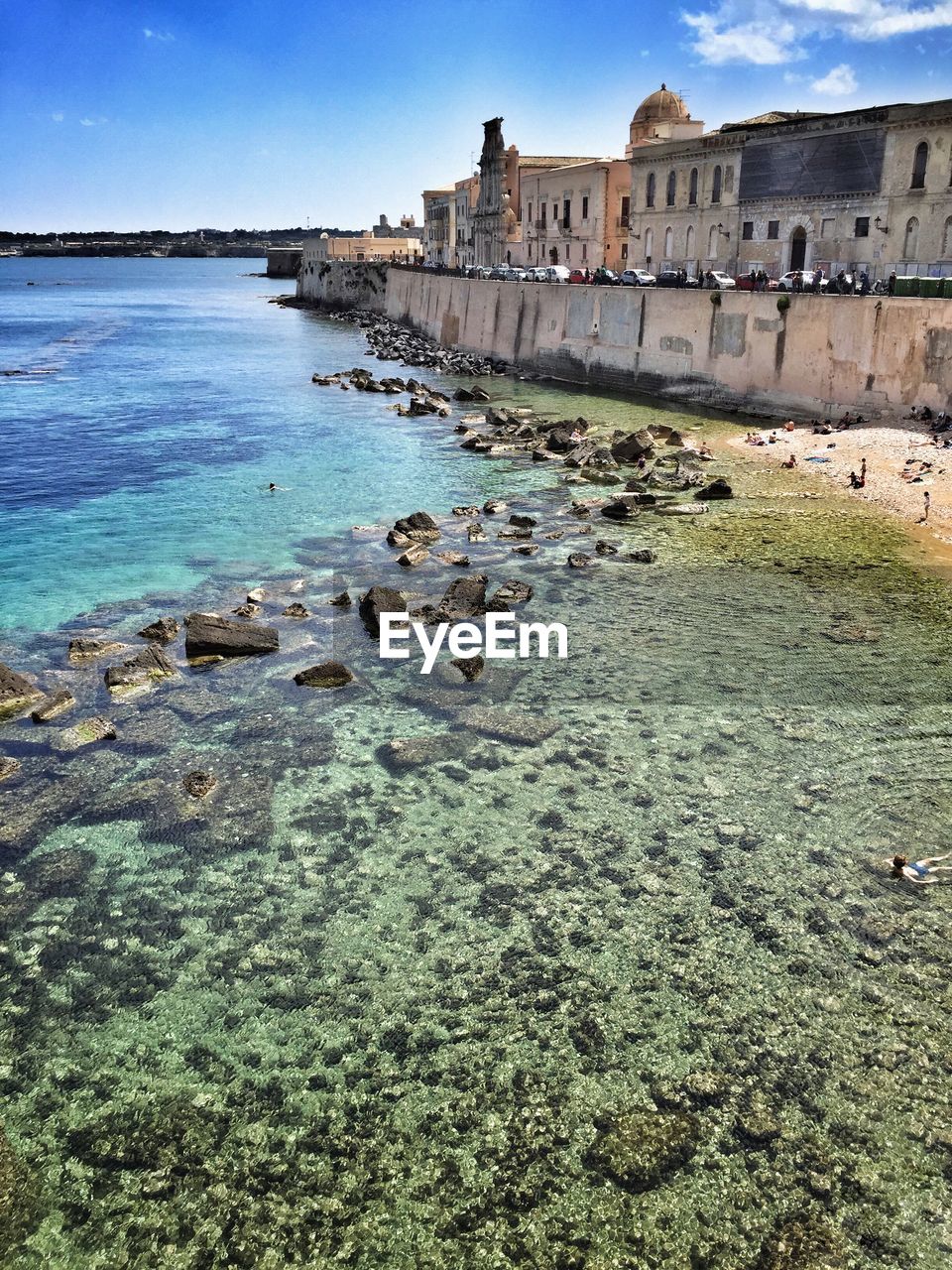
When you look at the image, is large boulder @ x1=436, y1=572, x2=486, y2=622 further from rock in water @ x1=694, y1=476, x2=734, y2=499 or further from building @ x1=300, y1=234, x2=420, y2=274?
building @ x1=300, y1=234, x2=420, y2=274

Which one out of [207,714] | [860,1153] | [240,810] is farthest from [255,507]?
[860,1153]

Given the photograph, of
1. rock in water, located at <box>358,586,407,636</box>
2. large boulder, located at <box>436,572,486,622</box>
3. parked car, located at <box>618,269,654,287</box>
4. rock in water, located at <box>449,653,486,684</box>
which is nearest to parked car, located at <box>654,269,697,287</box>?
parked car, located at <box>618,269,654,287</box>

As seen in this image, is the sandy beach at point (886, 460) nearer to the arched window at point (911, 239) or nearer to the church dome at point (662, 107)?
the arched window at point (911, 239)

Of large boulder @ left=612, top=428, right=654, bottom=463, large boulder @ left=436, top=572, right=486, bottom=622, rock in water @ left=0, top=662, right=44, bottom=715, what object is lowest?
rock in water @ left=0, top=662, right=44, bottom=715

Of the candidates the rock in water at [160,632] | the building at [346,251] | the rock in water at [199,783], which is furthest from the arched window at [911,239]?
the building at [346,251]

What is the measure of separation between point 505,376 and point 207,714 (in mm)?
33015

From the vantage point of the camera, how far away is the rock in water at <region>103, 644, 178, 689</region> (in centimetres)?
1236

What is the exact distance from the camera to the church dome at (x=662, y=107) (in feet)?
182

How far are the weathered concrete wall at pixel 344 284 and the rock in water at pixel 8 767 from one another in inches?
2474

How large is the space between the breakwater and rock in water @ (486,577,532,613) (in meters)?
13.5

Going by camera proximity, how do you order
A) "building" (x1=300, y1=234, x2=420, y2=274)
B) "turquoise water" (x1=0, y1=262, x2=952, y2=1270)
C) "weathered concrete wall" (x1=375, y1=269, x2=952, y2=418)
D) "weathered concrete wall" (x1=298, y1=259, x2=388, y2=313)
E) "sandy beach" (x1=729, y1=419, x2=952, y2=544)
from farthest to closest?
"building" (x1=300, y1=234, x2=420, y2=274) < "weathered concrete wall" (x1=298, y1=259, x2=388, y2=313) < "weathered concrete wall" (x1=375, y1=269, x2=952, y2=418) < "sandy beach" (x1=729, y1=419, x2=952, y2=544) < "turquoise water" (x1=0, y1=262, x2=952, y2=1270)

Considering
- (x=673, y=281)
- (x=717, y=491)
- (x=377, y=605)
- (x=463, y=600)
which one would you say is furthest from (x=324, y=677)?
(x=673, y=281)

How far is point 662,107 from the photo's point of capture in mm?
55438

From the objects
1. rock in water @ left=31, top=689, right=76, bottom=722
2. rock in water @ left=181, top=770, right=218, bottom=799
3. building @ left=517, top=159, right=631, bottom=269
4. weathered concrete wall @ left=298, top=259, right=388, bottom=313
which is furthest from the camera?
weathered concrete wall @ left=298, top=259, right=388, bottom=313
